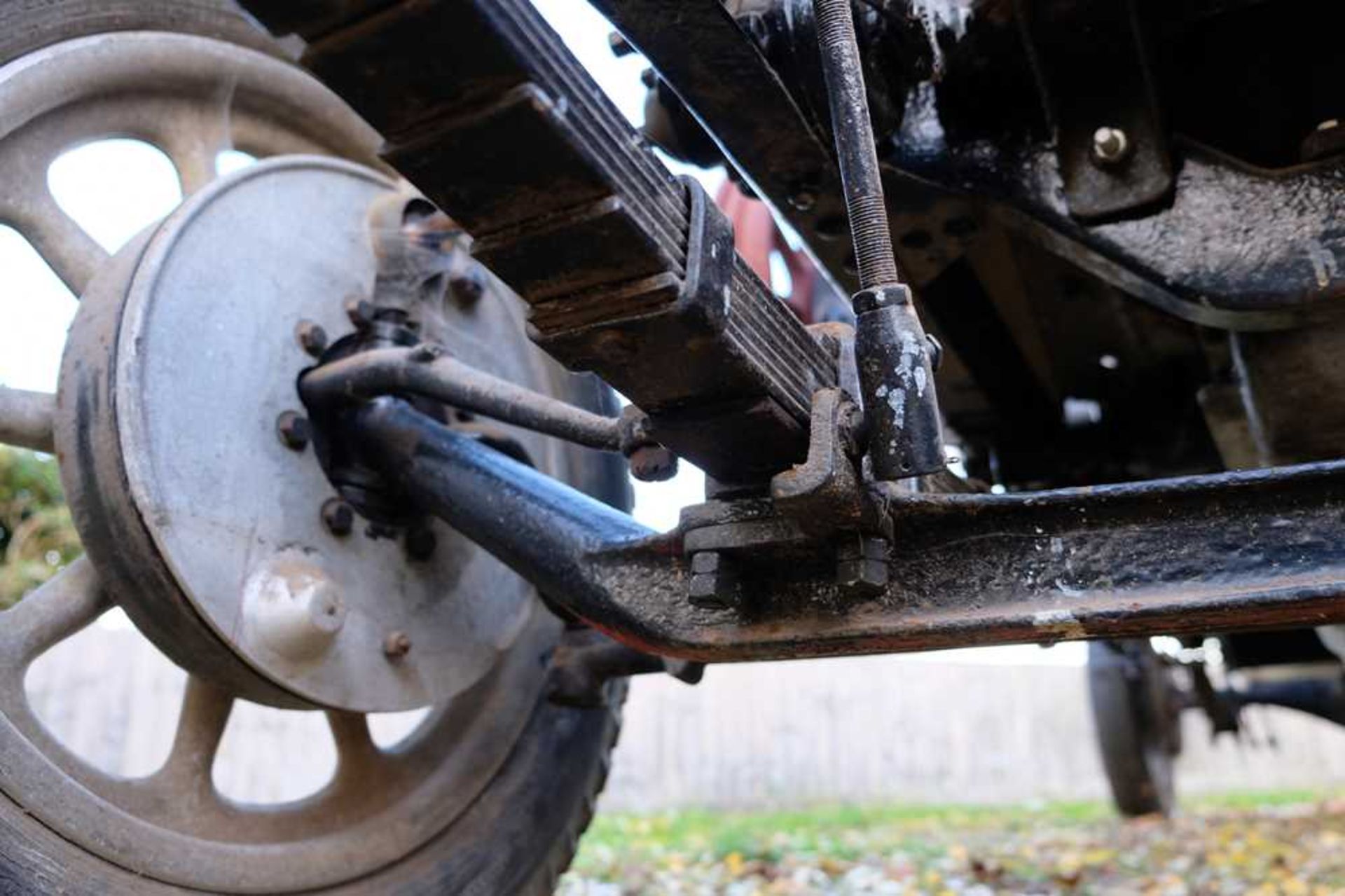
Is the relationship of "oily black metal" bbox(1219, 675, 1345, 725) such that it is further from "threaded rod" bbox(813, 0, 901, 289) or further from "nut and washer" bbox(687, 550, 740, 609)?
"threaded rod" bbox(813, 0, 901, 289)

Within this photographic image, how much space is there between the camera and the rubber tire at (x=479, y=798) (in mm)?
1233

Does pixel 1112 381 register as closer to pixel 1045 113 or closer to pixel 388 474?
pixel 1045 113

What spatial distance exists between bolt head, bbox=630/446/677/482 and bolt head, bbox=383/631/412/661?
47 cm

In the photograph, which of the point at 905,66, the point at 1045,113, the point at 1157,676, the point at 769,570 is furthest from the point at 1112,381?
the point at 1157,676

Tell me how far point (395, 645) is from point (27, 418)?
52 cm

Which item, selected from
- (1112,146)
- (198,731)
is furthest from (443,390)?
(1112,146)

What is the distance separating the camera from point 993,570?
1133 mm

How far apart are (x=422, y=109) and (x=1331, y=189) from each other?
3.23 ft

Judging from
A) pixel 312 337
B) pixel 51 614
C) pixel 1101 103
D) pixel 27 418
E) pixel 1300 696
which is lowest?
pixel 51 614

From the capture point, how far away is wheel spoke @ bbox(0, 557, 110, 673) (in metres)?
1.37

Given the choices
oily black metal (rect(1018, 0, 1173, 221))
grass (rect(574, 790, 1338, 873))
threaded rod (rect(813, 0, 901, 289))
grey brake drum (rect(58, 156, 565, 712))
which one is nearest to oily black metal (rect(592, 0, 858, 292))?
threaded rod (rect(813, 0, 901, 289))

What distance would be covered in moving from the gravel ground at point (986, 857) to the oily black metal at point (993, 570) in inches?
77.1

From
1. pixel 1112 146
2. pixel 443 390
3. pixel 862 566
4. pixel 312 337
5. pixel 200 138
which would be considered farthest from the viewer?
pixel 200 138

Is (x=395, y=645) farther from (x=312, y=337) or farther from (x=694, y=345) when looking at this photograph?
(x=694, y=345)
